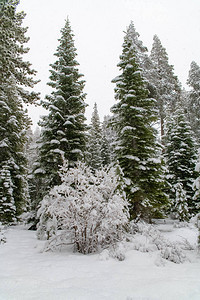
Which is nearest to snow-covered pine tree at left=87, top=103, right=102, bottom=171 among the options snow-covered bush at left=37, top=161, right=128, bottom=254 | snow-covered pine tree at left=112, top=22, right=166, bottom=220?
snow-covered pine tree at left=112, top=22, right=166, bottom=220

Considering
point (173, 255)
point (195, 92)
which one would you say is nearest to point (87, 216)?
point (173, 255)

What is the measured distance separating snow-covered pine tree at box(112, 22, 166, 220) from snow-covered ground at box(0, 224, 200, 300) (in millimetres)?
5767

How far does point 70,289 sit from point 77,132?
34.7 ft

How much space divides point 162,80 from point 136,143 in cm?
1518

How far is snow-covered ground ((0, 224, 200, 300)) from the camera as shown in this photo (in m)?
2.97

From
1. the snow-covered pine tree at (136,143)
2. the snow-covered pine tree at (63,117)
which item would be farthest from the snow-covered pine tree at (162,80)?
the snow-covered pine tree at (63,117)

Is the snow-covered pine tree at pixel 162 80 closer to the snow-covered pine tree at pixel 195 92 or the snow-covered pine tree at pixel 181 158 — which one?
the snow-covered pine tree at pixel 195 92

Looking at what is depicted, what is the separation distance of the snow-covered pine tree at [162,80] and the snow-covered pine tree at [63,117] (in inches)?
428

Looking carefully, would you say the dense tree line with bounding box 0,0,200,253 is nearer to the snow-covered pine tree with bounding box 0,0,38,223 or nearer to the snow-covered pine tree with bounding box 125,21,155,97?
the snow-covered pine tree with bounding box 0,0,38,223

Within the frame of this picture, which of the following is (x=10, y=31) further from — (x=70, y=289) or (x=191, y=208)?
(x=191, y=208)

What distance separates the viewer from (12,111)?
54.7 feet

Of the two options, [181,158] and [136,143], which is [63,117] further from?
[181,158]

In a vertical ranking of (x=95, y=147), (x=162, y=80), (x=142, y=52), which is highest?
(x=142, y=52)

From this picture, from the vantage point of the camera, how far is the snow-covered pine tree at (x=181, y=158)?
16.4 metres
